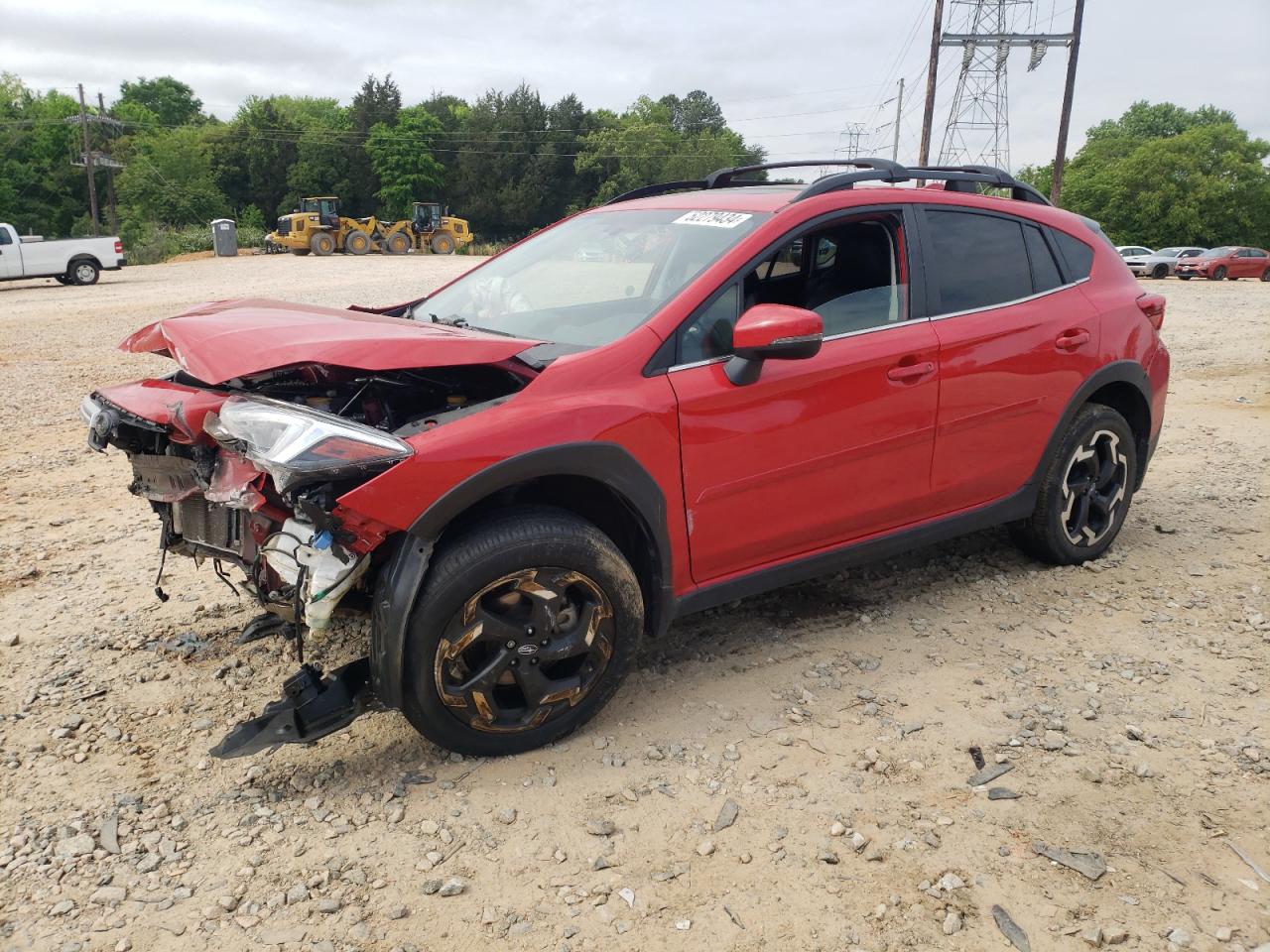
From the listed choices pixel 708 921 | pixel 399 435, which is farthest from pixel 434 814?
pixel 399 435

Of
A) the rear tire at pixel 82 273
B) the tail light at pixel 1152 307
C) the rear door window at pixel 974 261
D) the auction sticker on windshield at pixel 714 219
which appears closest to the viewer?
the auction sticker on windshield at pixel 714 219

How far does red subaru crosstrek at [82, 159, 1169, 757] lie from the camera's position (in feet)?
8.80

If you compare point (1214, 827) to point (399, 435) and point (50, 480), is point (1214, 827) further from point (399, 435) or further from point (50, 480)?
point (50, 480)

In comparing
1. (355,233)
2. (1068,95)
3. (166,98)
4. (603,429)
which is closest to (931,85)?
(1068,95)

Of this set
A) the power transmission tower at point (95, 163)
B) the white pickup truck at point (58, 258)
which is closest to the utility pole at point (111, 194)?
the power transmission tower at point (95, 163)

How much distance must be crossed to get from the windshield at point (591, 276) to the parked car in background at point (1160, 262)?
112ft

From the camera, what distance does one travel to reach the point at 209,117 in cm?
8894

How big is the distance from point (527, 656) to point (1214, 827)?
2054 millimetres

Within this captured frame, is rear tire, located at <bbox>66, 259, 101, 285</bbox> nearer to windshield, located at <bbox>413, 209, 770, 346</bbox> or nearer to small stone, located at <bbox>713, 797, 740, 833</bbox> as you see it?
windshield, located at <bbox>413, 209, 770, 346</bbox>

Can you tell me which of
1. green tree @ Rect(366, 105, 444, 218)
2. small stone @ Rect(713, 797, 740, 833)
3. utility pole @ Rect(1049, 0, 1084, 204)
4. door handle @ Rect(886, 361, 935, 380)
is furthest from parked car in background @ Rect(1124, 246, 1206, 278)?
green tree @ Rect(366, 105, 444, 218)

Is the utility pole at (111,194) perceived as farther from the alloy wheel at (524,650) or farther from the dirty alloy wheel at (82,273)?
the alloy wheel at (524,650)

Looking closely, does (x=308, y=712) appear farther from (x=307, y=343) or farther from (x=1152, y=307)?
(x=1152, y=307)

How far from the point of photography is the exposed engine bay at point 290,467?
2576 mm

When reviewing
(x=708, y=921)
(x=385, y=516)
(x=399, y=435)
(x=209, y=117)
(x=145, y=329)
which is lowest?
(x=708, y=921)
